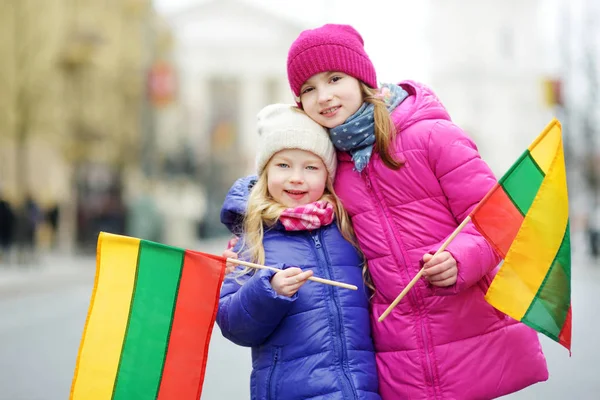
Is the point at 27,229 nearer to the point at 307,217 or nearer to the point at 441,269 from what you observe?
the point at 307,217

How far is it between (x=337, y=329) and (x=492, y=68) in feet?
303

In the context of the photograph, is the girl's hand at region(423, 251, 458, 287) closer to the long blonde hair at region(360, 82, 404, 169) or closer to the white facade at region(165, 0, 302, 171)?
the long blonde hair at region(360, 82, 404, 169)

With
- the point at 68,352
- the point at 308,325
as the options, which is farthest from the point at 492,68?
the point at 308,325

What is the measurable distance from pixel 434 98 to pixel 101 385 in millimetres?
1517

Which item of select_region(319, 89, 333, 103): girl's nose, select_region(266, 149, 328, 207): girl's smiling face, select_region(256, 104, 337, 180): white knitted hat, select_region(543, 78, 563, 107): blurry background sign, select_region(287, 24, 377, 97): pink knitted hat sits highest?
select_region(543, 78, 563, 107): blurry background sign

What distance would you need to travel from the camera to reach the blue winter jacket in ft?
10.8

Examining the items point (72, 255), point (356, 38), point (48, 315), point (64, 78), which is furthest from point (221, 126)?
point (356, 38)

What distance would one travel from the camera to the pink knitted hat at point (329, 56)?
3578 mm

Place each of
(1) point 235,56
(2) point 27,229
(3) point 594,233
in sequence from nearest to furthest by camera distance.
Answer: (2) point 27,229, (3) point 594,233, (1) point 235,56

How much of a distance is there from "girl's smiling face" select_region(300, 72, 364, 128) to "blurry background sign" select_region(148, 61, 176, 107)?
28.1 m

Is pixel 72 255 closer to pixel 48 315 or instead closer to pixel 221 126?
pixel 48 315

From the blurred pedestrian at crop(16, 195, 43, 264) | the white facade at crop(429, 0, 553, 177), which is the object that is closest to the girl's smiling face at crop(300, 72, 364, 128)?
the blurred pedestrian at crop(16, 195, 43, 264)

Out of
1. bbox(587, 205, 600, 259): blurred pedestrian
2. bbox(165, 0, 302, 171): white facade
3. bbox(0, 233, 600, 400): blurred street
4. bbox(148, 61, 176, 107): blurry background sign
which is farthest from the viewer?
bbox(165, 0, 302, 171): white facade

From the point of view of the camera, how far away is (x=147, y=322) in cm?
334
